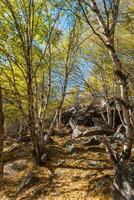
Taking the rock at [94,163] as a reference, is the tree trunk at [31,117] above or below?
above

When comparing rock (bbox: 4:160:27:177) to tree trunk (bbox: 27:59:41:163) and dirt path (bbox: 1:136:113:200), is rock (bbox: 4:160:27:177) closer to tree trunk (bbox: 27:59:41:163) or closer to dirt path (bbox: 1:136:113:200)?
dirt path (bbox: 1:136:113:200)

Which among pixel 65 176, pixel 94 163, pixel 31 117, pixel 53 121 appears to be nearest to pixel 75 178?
pixel 65 176

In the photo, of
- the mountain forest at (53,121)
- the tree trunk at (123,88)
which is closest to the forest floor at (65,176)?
the mountain forest at (53,121)

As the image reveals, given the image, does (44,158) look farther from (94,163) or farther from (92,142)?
(92,142)

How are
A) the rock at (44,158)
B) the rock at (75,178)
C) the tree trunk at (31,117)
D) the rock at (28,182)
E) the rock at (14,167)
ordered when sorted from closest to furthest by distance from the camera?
the rock at (75,178)
the rock at (28,182)
the tree trunk at (31,117)
the rock at (44,158)
the rock at (14,167)

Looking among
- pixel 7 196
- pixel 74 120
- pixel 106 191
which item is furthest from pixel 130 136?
pixel 74 120

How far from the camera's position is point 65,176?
8.84m

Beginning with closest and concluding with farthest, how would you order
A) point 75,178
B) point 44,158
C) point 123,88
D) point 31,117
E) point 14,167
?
point 123,88
point 75,178
point 31,117
point 44,158
point 14,167

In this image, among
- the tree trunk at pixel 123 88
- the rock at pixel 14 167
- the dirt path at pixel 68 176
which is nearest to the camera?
the tree trunk at pixel 123 88

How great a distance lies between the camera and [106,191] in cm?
717

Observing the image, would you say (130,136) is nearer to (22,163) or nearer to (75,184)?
(75,184)

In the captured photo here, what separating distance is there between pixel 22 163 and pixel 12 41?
15.9 feet

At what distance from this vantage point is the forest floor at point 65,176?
7598 millimetres

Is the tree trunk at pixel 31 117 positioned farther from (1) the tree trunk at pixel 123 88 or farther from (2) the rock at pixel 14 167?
(1) the tree trunk at pixel 123 88
